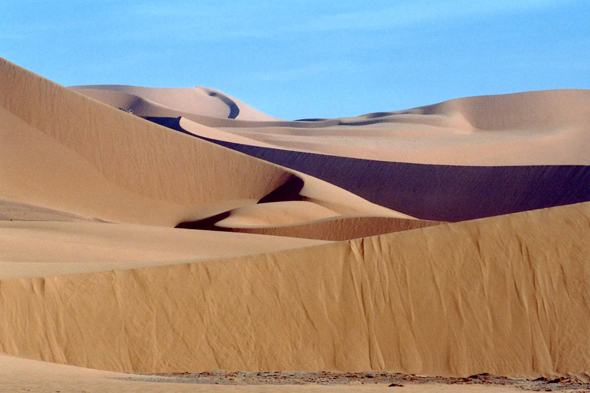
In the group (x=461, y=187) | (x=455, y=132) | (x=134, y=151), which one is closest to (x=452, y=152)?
(x=461, y=187)

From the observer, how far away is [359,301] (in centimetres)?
1157

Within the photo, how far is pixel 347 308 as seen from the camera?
1145cm

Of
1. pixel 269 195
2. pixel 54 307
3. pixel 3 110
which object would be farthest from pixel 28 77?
pixel 54 307

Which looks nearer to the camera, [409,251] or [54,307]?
[54,307]

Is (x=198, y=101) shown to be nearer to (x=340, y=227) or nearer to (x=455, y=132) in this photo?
(x=455, y=132)

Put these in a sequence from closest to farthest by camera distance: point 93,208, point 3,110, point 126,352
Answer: point 126,352 → point 93,208 → point 3,110

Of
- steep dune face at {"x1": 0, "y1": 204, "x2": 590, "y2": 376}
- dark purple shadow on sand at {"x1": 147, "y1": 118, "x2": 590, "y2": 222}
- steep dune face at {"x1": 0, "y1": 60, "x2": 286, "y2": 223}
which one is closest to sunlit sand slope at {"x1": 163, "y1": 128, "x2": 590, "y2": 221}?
dark purple shadow on sand at {"x1": 147, "y1": 118, "x2": 590, "y2": 222}

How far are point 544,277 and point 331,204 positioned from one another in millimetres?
25348

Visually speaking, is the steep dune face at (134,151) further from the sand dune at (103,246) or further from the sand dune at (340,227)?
the sand dune at (103,246)

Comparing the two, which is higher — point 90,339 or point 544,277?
point 544,277

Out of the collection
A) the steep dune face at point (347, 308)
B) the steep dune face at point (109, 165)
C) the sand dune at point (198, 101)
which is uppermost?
the sand dune at point (198, 101)

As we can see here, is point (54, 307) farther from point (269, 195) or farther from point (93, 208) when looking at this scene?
point (269, 195)

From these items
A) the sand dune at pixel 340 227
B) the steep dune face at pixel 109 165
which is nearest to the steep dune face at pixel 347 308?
the sand dune at pixel 340 227

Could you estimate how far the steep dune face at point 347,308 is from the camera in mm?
10680
